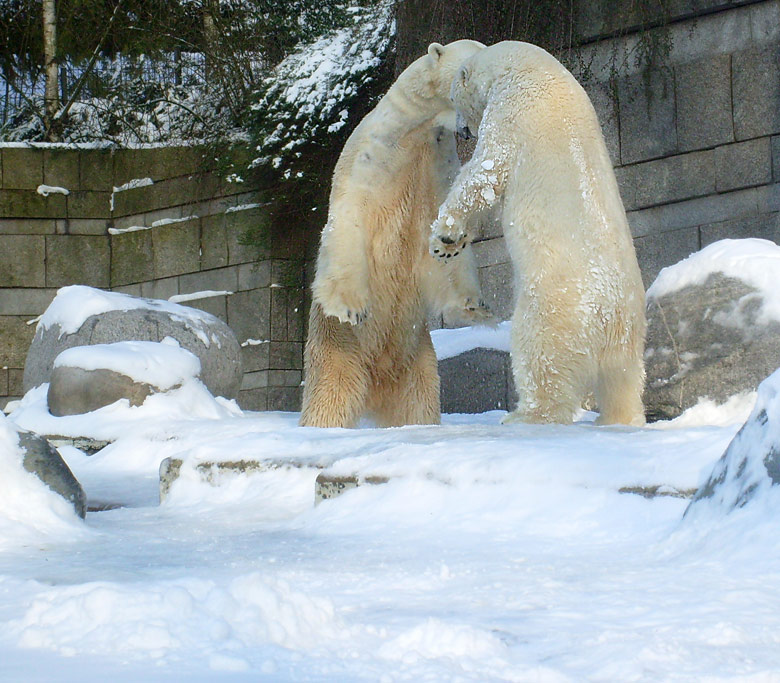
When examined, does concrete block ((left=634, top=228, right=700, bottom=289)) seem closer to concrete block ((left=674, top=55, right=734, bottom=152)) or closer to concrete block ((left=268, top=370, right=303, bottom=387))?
concrete block ((left=674, top=55, right=734, bottom=152))

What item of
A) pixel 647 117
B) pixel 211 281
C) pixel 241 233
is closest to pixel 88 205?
pixel 211 281

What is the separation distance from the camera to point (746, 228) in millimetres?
6395

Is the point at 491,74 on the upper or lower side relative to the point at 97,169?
lower

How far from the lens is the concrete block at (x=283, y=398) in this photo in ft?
30.1

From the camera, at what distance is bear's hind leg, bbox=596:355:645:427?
3.56 m

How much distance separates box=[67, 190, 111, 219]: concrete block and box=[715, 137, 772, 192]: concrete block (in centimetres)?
611

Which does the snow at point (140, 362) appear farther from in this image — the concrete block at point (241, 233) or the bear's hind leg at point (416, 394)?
the concrete block at point (241, 233)

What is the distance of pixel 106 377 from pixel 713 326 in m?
2.91

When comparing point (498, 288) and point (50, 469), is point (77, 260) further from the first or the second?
point (50, 469)

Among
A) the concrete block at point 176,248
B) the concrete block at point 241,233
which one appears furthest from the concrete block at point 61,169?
the concrete block at point 241,233

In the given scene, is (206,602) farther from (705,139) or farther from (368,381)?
(705,139)

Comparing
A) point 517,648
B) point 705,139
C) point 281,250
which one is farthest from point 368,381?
point 281,250

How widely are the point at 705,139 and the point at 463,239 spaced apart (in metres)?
3.57

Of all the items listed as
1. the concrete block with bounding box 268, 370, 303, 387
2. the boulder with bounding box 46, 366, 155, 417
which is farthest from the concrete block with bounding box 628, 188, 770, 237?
the concrete block with bounding box 268, 370, 303, 387
